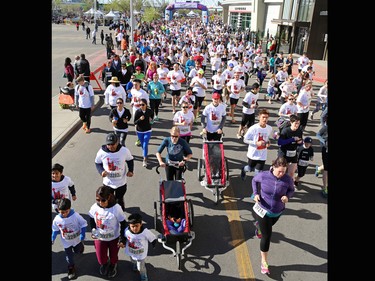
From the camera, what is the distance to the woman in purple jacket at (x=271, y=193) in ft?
16.3

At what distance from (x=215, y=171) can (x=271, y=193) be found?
2.33 metres

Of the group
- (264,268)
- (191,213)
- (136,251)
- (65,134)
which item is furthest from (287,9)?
(136,251)

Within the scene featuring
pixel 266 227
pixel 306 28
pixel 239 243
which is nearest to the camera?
pixel 266 227

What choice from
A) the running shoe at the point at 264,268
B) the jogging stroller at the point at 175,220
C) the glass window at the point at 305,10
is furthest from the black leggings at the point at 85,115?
the glass window at the point at 305,10

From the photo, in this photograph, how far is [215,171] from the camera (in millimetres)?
7258

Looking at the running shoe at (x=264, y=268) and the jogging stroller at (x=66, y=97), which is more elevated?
the jogging stroller at (x=66, y=97)

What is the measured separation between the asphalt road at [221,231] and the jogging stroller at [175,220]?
10.4 inches

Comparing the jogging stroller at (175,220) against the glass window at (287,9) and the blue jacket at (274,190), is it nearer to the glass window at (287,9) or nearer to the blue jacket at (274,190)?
the blue jacket at (274,190)

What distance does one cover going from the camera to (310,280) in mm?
5164

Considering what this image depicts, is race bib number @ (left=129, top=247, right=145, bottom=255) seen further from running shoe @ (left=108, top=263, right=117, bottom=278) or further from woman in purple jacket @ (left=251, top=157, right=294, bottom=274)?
woman in purple jacket @ (left=251, top=157, right=294, bottom=274)

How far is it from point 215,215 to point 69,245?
2.98m

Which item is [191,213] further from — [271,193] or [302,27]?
[302,27]
